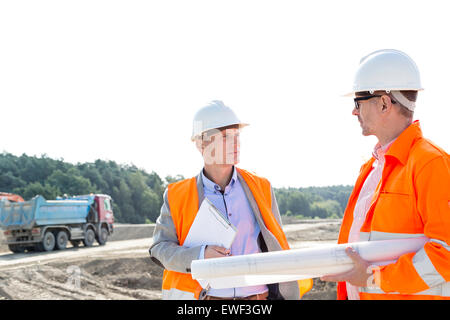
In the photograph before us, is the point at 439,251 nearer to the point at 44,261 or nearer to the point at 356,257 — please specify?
the point at 356,257

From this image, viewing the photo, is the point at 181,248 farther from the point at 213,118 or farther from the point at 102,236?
the point at 102,236

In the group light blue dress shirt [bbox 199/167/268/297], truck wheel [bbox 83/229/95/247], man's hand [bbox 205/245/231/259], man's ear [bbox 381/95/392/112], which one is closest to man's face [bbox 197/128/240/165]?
light blue dress shirt [bbox 199/167/268/297]

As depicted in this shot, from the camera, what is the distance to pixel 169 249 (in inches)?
115

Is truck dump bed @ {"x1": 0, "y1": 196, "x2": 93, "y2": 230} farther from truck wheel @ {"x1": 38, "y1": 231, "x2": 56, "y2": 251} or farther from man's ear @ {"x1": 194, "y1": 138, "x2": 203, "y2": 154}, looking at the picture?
man's ear @ {"x1": 194, "y1": 138, "x2": 203, "y2": 154}

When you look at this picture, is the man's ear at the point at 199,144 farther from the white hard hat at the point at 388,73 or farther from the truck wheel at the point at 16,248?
the truck wheel at the point at 16,248

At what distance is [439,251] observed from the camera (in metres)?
2.03

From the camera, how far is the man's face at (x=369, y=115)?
241 cm

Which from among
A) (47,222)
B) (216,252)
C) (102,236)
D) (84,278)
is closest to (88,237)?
(102,236)

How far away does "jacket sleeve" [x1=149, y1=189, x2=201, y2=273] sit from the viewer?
9.27ft

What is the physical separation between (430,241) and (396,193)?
→ 254 millimetres

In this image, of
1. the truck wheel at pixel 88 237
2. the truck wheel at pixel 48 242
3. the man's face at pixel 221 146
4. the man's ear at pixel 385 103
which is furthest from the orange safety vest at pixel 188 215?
the truck wheel at pixel 88 237

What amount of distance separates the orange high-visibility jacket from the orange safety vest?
773mm
